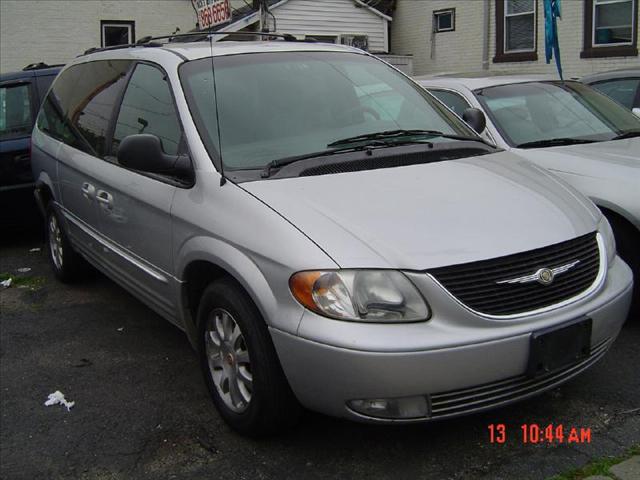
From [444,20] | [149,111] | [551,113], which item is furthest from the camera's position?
[444,20]

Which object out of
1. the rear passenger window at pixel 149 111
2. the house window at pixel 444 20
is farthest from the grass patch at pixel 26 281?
the house window at pixel 444 20

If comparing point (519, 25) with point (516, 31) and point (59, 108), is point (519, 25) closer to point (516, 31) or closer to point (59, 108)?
point (516, 31)

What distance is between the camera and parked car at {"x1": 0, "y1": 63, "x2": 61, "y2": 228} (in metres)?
7.10

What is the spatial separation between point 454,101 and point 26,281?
12.9 ft

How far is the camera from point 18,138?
723 cm

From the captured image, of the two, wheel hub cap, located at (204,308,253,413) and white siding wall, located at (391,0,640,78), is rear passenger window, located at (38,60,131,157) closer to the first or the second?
wheel hub cap, located at (204,308,253,413)

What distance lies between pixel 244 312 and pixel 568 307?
4.43 ft

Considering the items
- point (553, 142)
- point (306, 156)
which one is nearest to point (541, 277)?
point (306, 156)

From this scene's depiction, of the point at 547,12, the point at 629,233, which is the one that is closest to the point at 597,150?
the point at 629,233

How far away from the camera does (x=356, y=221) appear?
3.07 m

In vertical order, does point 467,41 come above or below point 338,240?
above

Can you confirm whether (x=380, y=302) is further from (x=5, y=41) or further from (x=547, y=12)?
(x=5, y=41)

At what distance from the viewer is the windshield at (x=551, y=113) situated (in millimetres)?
5418

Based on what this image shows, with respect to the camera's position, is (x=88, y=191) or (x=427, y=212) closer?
(x=427, y=212)
